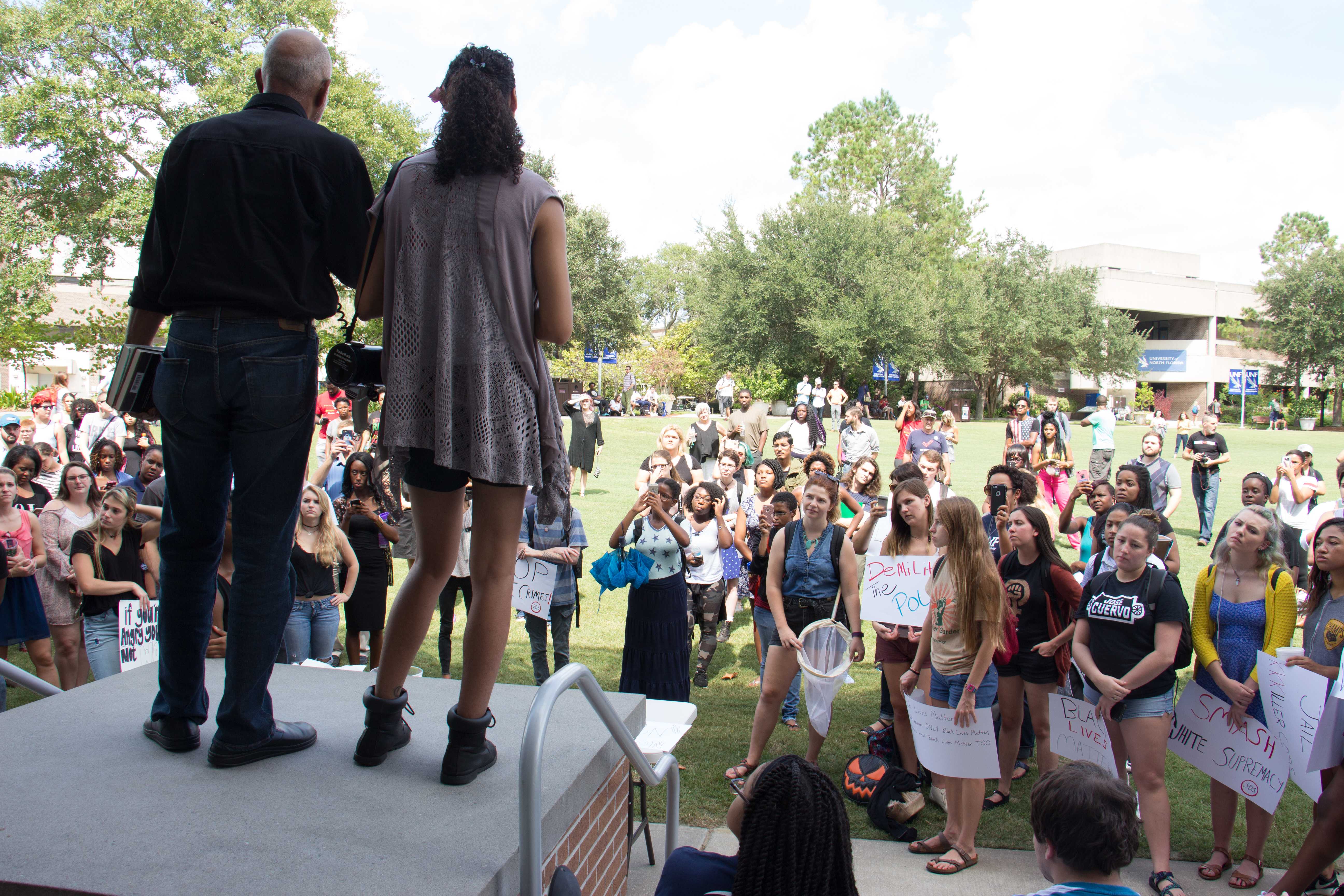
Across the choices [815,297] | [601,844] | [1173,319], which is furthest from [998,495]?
[1173,319]

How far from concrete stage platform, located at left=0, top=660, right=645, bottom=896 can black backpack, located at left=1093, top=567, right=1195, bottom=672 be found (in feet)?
10.4

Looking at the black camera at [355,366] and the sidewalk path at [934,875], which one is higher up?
the black camera at [355,366]

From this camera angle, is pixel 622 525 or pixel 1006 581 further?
pixel 622 525

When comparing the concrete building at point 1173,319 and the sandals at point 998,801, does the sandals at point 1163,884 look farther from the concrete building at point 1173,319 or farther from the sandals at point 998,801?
the concrete building at point 1173,319

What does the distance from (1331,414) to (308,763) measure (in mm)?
62074

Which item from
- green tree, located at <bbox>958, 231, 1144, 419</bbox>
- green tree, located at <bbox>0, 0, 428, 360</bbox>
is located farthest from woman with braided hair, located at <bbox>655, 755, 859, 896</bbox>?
green tree, located at <bbox>958, 231, 1144, 419</bbox>

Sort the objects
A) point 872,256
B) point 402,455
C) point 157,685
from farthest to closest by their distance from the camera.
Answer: point 872,256
point 157,685
point 402,455

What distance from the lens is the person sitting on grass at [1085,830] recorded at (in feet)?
8.42

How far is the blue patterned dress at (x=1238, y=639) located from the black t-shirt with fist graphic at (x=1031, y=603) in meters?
0.87

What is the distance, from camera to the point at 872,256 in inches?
1703

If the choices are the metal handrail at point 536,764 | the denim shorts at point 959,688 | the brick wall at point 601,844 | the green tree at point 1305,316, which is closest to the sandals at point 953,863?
the denim shorts at point 959,688

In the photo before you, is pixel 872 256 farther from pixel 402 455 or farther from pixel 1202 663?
pixel 402 455

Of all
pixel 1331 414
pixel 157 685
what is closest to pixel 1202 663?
pixel 157 685

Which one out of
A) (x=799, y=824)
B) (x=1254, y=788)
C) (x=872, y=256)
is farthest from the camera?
(x=872, y=256)
